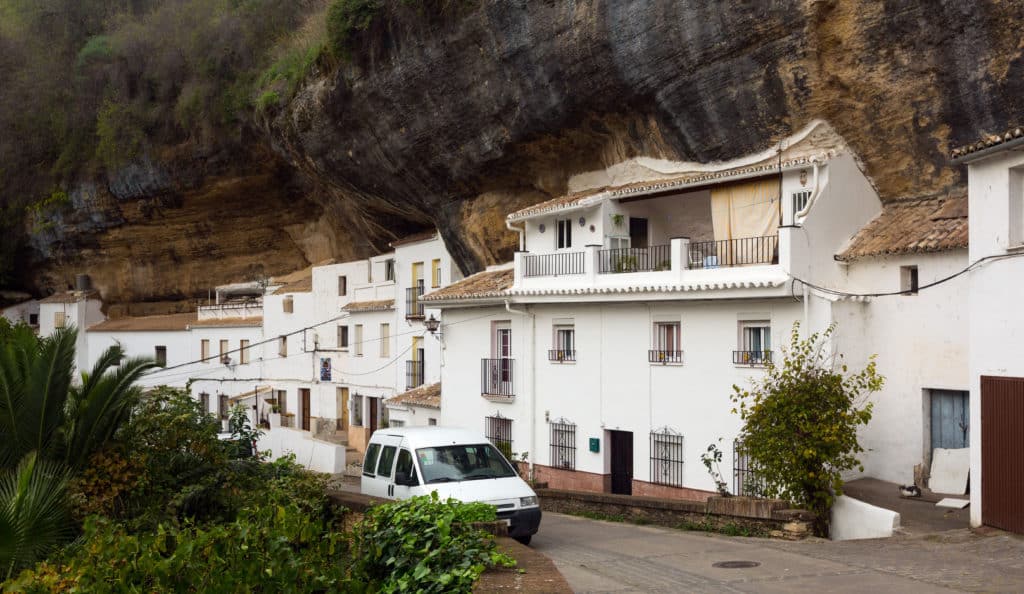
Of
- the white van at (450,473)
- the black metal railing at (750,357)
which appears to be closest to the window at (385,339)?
the black metal railing at (750,357)

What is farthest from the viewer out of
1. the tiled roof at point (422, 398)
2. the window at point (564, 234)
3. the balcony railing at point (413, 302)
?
the balcony railing at point (413, 302)

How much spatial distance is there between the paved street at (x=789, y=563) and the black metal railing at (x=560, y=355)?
26.1ft

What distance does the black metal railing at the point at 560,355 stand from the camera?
22.2 meters

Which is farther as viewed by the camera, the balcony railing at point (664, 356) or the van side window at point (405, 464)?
the balcony railing at point (664, 356)

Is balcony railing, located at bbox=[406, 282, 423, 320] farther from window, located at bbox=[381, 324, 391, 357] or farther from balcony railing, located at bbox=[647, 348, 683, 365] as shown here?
balcony railing, located at bbox=[647, 348, 683, 365]

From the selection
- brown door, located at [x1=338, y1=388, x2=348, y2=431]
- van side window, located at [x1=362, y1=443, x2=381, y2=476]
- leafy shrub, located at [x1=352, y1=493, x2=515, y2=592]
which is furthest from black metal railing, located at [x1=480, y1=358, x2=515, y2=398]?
leafy shrub, located at [x1=352, y1=493, x2=515, y2=592]

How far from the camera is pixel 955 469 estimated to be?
15875mm

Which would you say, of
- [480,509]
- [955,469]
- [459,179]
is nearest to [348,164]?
[459,179]

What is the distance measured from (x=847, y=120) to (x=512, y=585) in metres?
13.9

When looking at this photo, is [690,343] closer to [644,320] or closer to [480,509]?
[644,320]

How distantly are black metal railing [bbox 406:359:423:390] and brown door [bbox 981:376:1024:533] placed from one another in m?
19.8

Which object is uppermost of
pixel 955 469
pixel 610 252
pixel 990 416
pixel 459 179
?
pixel 459 179

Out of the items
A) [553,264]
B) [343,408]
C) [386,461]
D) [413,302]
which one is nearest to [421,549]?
[386,461]

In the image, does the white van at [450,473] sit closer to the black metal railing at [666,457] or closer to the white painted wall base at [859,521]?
the white painted wall base at [859,521]
